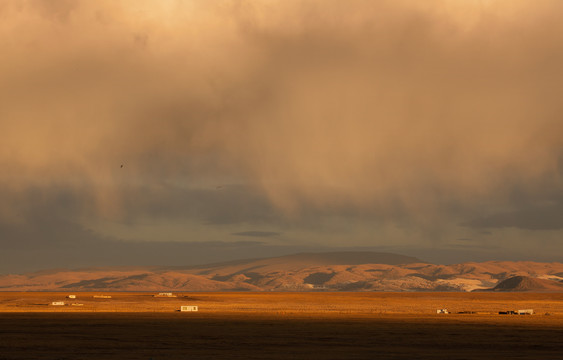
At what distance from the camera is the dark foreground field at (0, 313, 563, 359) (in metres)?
55.5

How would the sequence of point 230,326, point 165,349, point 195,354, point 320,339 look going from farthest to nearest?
1. point 230,326
2. point 320,339
3. point 165,349
4. point 195,354

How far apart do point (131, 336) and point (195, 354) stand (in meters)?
18.6

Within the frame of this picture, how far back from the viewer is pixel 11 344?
205ft

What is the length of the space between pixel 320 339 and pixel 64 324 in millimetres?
36369

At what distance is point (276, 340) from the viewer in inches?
2685

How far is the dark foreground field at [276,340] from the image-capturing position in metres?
55.5

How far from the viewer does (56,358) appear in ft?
169

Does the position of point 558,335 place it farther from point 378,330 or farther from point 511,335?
point 378,330

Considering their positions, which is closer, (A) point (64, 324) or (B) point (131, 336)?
(B) point (131, 336)

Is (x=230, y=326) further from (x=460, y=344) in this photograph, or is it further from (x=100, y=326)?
(x=460, y=344)

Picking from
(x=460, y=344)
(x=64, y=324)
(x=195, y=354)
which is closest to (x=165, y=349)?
(x=195, y=354)

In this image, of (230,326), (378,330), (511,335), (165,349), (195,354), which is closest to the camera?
(195,354)

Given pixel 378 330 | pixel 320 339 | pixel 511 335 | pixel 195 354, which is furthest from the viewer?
pixel 378 330

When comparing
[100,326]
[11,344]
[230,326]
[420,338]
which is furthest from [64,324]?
[420,338]
